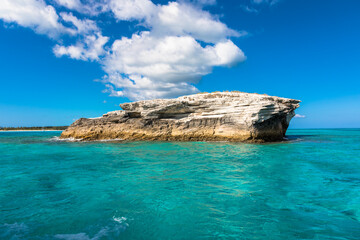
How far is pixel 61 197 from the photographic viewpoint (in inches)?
185

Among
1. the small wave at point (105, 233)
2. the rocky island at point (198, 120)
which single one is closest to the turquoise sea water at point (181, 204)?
the small wave at point (105, 233)

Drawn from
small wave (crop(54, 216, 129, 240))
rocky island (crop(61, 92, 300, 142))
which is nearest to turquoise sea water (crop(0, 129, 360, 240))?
small wave (crop(54, 216, 129, 240))

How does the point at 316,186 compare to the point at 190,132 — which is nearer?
the point at 316,186

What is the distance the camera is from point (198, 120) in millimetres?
20250

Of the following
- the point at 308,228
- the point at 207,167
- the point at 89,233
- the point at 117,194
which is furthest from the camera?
the point at 207,167

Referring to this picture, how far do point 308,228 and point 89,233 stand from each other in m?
3.57

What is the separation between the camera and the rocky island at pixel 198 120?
18.1m

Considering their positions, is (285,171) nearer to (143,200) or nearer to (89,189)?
(143,200)

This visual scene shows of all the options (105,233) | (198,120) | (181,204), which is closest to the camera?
(105,233)

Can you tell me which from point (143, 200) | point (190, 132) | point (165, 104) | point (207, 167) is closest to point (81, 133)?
point (165, 104)

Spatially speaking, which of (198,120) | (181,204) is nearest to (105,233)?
(181,204)

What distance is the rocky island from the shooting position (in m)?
18.1

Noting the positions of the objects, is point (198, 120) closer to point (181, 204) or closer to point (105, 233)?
point (181, 204)

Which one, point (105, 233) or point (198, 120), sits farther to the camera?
point (198, 120)
